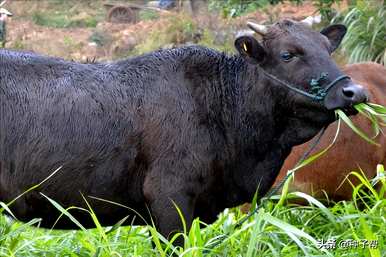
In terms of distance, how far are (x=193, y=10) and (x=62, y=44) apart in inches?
162

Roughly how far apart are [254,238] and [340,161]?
258 centimetres

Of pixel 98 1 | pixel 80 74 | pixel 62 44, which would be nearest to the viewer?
pixel 80 74

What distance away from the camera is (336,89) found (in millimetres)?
4789

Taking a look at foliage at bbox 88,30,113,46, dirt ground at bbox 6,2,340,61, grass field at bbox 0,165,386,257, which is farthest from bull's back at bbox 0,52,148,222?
foliage at bbox 88,30,113,46

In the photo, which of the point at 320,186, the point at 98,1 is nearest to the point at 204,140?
the point at 320,186

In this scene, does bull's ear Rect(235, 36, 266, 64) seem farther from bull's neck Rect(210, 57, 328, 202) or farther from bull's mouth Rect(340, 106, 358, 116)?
bull's mouth Rect(340, 106, 358, 116)

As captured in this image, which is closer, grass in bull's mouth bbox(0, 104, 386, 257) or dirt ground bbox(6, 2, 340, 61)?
grass in bull's mouth bbox(0, 104, 386, 257)

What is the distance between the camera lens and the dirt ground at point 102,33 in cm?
2048

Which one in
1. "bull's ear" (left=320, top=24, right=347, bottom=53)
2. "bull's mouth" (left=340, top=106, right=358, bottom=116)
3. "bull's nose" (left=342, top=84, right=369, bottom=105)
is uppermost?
"bull's ear" (left=320, top=24, right=347, bottom=53)

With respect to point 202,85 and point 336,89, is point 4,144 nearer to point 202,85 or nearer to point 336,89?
point 202,85

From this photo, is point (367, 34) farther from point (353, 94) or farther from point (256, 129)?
point (353, 94)

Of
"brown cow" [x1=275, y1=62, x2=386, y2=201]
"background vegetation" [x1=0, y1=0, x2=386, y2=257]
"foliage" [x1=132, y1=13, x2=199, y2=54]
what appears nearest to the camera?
"background vegetation" [x1=0, y1=0, x2=386, y2=257]

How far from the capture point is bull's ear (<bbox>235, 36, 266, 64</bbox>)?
5125 mm

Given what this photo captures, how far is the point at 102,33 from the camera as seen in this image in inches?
949
